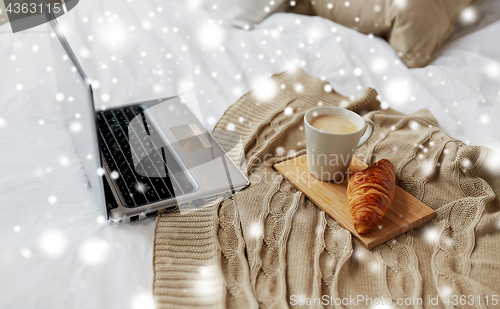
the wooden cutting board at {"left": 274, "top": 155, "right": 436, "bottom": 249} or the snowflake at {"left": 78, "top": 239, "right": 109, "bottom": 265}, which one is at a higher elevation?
the wooden cutting board at {"left": 274, "top": 155, "right": 436, "bottom": 249}

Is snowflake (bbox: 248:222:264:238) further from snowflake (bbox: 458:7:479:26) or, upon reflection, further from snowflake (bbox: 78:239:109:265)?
snowflake (bbox: 458:7:479:26)

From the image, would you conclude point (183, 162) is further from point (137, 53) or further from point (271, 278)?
point (137, 53)

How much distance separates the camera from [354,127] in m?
0.60

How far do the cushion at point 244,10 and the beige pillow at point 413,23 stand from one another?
0.32m

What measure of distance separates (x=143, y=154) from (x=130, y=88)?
350 millimetres

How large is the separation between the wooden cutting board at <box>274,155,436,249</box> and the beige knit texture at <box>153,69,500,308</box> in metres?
0.01

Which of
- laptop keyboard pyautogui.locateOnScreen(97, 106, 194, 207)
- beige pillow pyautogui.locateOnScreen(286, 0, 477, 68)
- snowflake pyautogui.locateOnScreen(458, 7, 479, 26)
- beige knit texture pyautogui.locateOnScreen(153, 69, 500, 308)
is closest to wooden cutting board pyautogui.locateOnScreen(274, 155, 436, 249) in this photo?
beige knit texture pyautogui.locateOnScreen(153, 69, 500, 308)

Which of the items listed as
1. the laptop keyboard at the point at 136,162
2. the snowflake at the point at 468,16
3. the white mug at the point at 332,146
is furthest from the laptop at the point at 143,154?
the snowflake at the point at 468,16

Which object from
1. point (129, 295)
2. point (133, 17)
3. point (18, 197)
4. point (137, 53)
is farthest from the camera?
point (133, 17)

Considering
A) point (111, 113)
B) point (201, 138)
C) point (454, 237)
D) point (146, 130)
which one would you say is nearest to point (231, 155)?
point (201, 138)

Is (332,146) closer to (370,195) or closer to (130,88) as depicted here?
(370,195)

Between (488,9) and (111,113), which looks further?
(488,9)

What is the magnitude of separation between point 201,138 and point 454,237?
18.0 inches

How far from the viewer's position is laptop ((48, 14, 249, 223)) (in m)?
0.52
